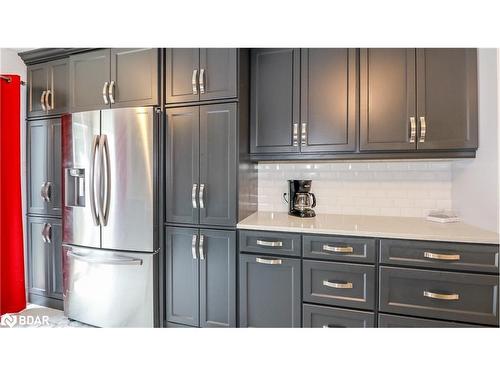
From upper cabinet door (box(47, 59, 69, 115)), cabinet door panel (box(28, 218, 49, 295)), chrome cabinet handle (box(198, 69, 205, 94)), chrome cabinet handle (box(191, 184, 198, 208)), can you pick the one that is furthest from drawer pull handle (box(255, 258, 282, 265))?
upper cabinet door (box(47, 59, 69, 115))

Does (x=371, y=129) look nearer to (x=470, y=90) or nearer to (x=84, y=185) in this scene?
(x=470, y=90)

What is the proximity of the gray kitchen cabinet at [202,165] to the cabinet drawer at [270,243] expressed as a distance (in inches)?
6.3

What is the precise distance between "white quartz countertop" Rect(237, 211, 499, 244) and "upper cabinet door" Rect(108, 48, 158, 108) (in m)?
1.20

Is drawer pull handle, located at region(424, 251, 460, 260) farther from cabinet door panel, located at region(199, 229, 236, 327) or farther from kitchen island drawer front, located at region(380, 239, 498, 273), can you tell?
cabinet door panel, located at region(199, 229, 236, 327)

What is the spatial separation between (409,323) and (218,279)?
1.18 m

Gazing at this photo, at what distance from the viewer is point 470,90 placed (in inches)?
61.2

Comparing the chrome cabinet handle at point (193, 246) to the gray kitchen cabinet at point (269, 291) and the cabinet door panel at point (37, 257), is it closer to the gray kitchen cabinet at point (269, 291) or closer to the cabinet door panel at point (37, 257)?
the gray kitchen cabinet at point (269, 291)

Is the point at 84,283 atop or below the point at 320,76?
below

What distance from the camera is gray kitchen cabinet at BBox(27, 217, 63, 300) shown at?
2.19m

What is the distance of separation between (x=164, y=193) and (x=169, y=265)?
0.54 meters

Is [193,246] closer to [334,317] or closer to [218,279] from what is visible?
[218,279]

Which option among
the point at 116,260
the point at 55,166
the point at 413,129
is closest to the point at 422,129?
the point at 413,129

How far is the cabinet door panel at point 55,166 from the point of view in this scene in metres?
2.17
